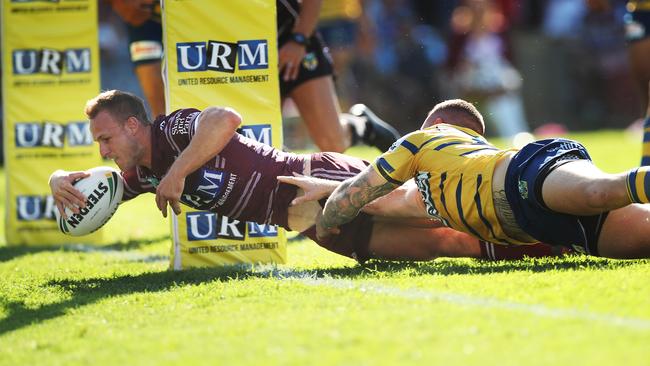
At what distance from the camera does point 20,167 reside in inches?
341

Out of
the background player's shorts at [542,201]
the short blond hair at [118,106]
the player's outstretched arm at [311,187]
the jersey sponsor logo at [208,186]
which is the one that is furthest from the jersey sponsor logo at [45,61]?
the background player's shorts at [542,201]

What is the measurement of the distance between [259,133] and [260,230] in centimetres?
63

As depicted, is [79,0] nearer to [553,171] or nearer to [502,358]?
[553,171]

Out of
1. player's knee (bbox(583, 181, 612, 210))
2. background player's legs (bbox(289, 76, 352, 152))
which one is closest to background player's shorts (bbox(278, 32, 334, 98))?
background player's legs (bbox(289, 76, 352, 152))

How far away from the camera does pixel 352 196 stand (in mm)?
5766

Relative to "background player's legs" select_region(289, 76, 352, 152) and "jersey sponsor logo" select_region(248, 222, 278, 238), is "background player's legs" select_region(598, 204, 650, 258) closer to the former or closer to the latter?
"jersey sponsor logo" select_region(248, 222, 278, 238)

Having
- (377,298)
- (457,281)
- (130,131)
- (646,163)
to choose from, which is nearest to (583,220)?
(457,281)

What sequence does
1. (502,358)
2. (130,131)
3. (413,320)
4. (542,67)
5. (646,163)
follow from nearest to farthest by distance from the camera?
(502,358), (413,320), (130,131), (646,163), (542,67)

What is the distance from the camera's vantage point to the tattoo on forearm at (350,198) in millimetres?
5703

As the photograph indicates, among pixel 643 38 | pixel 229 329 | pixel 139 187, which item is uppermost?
pixel 643 38

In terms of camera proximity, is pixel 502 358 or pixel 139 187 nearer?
pixel 502 358

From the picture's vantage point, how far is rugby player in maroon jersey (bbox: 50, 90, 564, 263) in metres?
6.09

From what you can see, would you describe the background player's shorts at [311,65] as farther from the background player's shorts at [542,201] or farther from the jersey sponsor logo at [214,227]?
the background player's shorts at [542,201]

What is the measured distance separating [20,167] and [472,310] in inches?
210
